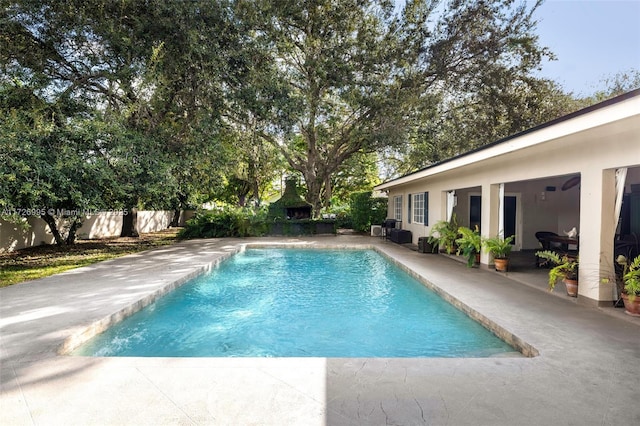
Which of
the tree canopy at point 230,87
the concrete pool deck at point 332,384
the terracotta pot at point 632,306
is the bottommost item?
the concrete pool deck at point 332,384

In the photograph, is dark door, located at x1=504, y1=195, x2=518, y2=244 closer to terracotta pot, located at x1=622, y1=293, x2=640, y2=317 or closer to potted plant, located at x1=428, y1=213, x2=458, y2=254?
potted plant, located at x1=428, y1=213, x2=458, y2=254

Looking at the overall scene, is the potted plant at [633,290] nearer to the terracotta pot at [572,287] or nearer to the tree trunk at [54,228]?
the terracotta pot at [572,287]

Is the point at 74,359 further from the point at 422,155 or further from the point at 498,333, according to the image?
the point at 422,155

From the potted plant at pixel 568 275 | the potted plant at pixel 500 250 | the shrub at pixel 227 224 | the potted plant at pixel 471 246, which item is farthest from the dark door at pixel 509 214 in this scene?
the shrub at pixel 227 224

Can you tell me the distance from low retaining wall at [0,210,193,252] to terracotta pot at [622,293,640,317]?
11.5m

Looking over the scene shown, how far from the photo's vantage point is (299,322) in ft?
18.1

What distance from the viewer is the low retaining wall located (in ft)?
37.6

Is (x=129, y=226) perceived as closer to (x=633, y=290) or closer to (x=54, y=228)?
(x=54, y=228)

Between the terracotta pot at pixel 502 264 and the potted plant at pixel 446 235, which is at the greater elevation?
the potted plant at pixel 446 235

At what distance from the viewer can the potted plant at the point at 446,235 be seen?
10736mm

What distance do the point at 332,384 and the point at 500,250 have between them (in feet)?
21.6

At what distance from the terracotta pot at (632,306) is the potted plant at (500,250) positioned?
10.3 feet

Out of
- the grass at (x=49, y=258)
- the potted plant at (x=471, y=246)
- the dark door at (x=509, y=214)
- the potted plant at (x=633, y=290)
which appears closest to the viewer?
the potted plant at (x=633, y=290)

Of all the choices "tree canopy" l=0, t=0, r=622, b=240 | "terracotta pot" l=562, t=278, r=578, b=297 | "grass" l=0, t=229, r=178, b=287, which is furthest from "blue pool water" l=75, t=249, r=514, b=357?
"tree canopy" l=0, t=0, r=622, b=240
